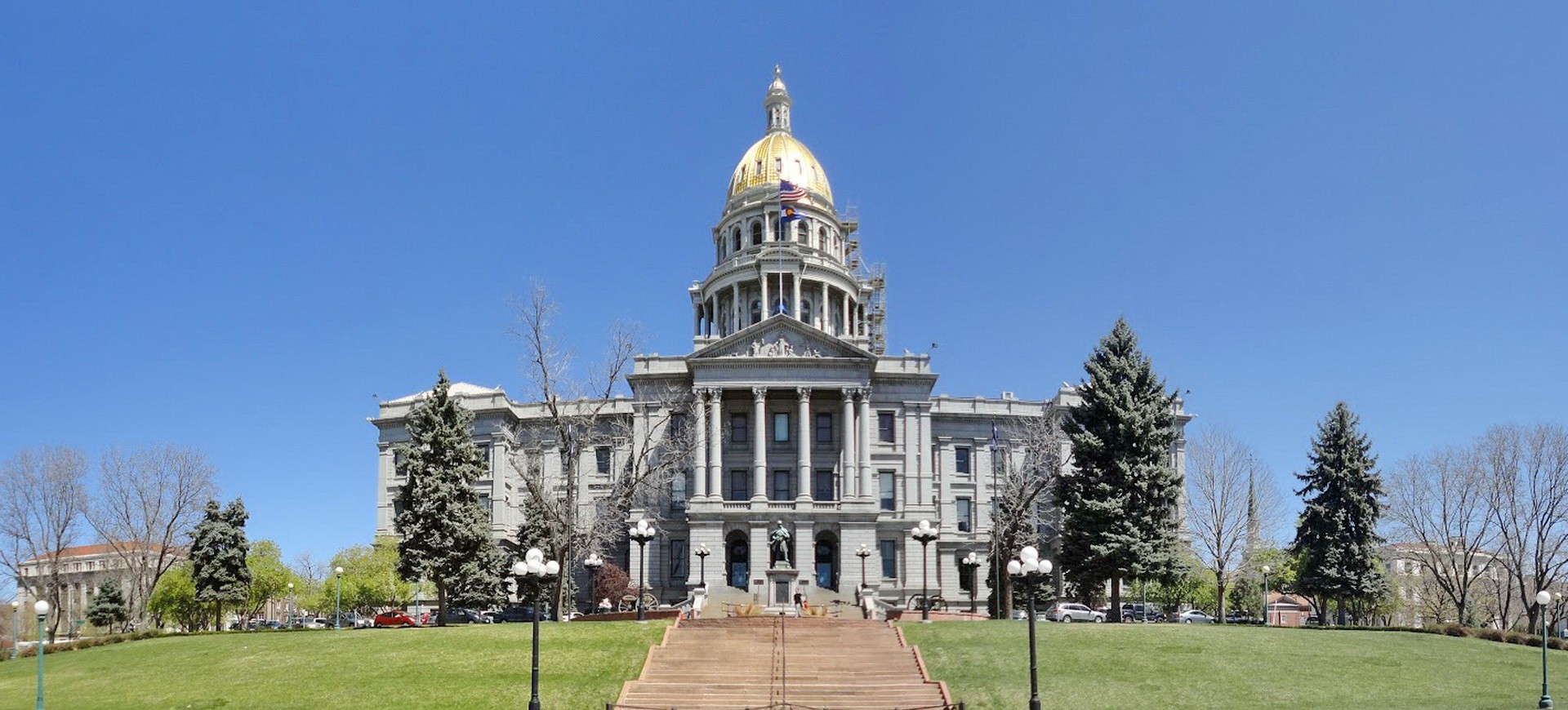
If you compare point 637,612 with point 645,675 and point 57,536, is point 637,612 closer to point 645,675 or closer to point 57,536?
point 645,675

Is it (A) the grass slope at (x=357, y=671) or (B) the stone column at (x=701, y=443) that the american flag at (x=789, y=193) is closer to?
(B) the stone column at (x=701, y=443)

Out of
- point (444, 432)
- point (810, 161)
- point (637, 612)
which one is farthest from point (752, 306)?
point (637, 612)

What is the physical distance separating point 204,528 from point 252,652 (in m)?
21.9

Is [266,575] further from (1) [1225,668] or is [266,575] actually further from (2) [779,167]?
(1) [1225,668]

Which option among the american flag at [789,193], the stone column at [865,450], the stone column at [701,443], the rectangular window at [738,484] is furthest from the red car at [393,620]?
the american flag at [789,193]

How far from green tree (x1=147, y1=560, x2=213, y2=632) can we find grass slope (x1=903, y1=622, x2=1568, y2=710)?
172 feet

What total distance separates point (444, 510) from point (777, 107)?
5346 cm

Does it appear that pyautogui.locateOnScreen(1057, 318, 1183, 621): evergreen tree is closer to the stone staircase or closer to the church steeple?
the stone staircase

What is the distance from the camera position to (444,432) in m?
46.7

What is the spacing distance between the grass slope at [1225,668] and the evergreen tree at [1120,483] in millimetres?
8189

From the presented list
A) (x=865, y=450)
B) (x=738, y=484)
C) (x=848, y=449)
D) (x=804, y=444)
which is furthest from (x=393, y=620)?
(x=865, y=450)

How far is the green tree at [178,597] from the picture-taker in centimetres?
6925

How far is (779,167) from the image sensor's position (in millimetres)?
83812

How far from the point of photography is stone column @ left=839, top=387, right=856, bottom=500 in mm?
62312
